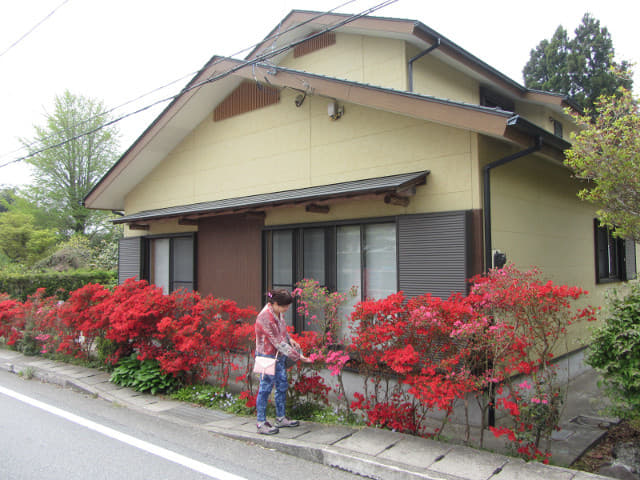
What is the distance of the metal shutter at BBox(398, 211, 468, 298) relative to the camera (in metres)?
5.85

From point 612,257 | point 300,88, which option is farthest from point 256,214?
point 612,257

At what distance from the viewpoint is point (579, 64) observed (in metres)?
26.3

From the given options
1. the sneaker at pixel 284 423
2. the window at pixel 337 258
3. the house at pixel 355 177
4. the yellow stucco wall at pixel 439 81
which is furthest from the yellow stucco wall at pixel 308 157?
the sneaker at pixel 284 423

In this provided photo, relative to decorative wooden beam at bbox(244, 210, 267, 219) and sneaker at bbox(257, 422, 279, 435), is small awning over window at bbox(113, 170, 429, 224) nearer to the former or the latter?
decorative wooden beam at bbox(244, 210, 267, 219)

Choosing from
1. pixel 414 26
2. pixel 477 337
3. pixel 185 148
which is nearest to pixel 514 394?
pixel 477 337

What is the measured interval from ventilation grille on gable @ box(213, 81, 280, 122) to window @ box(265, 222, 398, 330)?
2667 millimetres

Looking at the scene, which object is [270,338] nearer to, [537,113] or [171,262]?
[171,262]

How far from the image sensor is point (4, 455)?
4.56 m

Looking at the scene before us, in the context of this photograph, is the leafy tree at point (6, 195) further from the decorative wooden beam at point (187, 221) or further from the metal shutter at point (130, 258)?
the decorative wooden beam at point (187, 221)

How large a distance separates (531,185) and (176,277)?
307 inches

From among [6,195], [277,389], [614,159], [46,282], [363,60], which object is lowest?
[277,389]

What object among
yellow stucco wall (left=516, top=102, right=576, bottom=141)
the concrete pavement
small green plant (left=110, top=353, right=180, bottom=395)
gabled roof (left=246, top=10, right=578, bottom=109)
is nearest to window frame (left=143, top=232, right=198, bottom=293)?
small green plant (left=110, top=353, right=180, bottom=395)

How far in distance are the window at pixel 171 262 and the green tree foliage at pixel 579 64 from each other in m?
24.5

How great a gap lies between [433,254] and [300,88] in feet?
12.3
